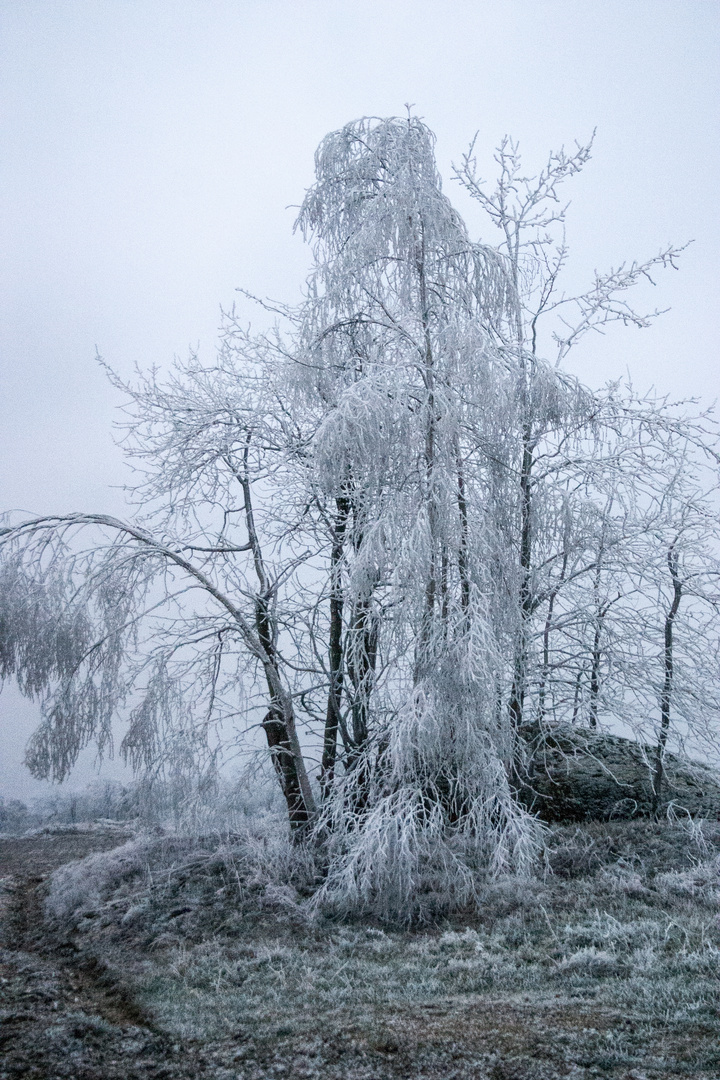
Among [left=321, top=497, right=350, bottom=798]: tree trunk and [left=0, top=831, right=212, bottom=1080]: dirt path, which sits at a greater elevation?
[left=321, top=497, right=350, bottom=798]: tree trunk

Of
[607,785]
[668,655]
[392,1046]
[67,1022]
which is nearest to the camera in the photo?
[392,1046]

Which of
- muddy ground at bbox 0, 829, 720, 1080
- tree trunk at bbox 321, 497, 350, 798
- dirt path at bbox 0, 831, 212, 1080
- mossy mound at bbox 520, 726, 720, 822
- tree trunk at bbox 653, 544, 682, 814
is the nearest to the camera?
muddy ground at bbox 0, 829, 720, 1080

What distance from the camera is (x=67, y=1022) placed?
5.42 m

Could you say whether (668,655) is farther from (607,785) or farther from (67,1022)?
(67,1022)

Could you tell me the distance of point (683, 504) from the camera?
9578 mm

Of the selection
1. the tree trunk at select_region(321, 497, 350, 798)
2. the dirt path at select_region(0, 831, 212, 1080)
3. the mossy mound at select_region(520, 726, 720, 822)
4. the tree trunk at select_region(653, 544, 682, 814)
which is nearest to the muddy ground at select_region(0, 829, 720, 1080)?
the dirt path at select_region(0, 831, 212, 1080)

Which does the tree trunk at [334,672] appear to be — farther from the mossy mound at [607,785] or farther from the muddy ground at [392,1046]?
the muddy ground at [392,1046]

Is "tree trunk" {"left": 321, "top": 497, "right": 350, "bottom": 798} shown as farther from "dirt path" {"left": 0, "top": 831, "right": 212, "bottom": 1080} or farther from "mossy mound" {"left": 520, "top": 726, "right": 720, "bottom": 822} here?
"dirt path" {"left": 0, "top": 831, "right": 212, "bottom": 1080}

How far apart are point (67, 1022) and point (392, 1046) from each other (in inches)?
89.9

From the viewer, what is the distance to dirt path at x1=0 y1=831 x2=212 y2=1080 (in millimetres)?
4680

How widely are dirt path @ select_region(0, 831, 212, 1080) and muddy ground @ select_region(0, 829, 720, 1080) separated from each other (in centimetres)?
1

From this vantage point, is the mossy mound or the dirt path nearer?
the dirt path

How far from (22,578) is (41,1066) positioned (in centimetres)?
501

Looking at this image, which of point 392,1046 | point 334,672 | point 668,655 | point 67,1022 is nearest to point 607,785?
point 668,655
